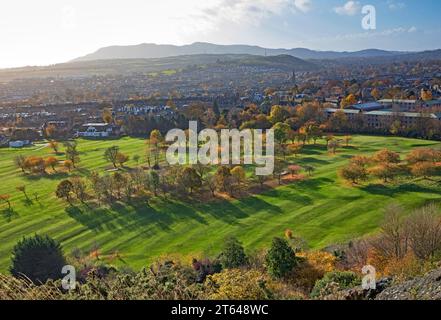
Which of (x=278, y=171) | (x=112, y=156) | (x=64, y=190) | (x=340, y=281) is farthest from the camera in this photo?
(x=112, y=156)

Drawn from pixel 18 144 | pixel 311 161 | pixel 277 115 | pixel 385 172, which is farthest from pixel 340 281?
pixel 18 144

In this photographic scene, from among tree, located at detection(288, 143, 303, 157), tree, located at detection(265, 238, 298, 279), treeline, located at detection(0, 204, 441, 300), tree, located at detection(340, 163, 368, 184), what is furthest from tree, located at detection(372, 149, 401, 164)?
tree, located at detection(265, 238, 298, 279)

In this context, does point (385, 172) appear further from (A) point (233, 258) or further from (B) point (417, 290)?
(B) point (417, 290)

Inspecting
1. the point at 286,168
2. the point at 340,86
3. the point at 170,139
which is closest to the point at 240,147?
the point at 286,168

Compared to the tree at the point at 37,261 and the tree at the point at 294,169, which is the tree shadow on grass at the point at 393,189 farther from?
the tree at the point at 37,261

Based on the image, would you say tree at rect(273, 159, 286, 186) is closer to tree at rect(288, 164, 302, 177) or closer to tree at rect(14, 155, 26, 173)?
tree at rect(288, 164, 302, 177)

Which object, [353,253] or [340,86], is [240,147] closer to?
[353,253]
